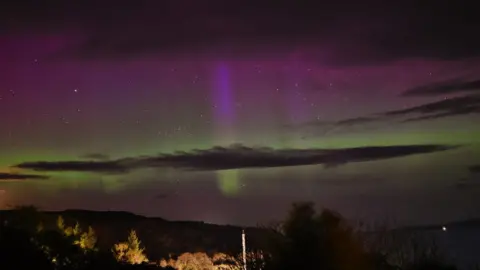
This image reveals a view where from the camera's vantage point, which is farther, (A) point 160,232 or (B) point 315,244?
(A) point 160,232

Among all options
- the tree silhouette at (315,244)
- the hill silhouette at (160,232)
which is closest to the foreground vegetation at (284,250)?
the tree silhouette at (315,244)

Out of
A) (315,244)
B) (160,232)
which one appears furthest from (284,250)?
(160,232)

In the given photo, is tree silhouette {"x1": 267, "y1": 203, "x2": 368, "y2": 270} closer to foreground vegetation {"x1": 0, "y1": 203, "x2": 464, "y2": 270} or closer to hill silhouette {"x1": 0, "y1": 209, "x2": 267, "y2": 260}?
foreground vegetation {"x1": 0, "y1": 203, "x2": 464, "y2": 270}

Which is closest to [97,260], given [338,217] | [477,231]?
[338,217]

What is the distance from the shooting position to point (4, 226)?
18766mm

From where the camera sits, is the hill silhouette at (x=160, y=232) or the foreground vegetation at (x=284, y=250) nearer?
the foreground vegetation at (x=284, y=250)

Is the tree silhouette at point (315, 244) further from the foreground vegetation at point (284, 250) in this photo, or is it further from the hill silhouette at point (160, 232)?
the hill silhouette at point (160, 232)

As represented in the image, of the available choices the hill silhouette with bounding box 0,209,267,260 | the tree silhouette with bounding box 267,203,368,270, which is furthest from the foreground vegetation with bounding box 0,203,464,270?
the hill silhouette with bounding box 0,209,267,260

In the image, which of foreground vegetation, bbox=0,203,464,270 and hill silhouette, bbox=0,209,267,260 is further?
hill silhouette, bbox=0,209,267,260

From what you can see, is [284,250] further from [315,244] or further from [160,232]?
Answer: [160,232]

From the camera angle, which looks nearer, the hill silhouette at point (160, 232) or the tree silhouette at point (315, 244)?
the tree silhouette at point (315, 244)

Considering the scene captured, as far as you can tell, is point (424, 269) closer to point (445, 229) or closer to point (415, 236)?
point (415, 236)

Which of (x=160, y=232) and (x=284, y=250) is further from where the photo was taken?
(x=160, y=232)

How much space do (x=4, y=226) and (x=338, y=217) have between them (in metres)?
8.57
